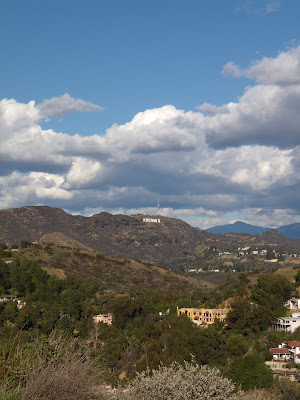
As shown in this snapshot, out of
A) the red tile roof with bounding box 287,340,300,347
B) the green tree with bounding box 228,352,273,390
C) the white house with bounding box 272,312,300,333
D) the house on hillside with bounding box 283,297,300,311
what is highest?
the house on hillside with bounding box 283,297,300,311

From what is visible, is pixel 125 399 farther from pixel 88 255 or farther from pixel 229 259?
pixel 229 259

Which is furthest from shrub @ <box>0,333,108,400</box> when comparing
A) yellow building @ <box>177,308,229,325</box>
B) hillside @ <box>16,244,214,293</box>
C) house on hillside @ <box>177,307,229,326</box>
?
hillside @ <box>16,244,214,293</box>

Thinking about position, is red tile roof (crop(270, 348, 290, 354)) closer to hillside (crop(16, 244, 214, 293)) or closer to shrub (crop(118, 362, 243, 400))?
shrub (crop(118, 362, 243, 400))

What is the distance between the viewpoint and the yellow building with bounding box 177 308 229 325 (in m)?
52.6

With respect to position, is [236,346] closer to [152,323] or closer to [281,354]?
[281,354]

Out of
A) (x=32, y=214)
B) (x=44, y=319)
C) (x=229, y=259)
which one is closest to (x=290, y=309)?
(x=44, y=319)

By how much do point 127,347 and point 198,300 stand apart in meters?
21.1

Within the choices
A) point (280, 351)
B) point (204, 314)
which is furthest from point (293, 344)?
point (204, 314)

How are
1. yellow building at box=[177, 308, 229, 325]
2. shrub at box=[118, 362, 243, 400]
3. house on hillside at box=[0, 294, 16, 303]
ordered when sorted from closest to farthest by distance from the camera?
1. shrub at box=[118, 362, 243, 400]
2. yellow building at box=[177, 308, 229, 325]
3. house on hillside at box=[0, 294, 16, 303]

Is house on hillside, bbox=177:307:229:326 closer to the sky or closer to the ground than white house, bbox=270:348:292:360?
closer to the sky

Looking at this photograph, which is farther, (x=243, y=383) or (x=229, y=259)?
(x=229, y=259)

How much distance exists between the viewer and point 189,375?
1137cm

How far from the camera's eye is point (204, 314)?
5503 cm

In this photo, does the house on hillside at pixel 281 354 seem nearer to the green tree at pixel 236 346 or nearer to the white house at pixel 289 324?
the green tree at pixel 236 346
